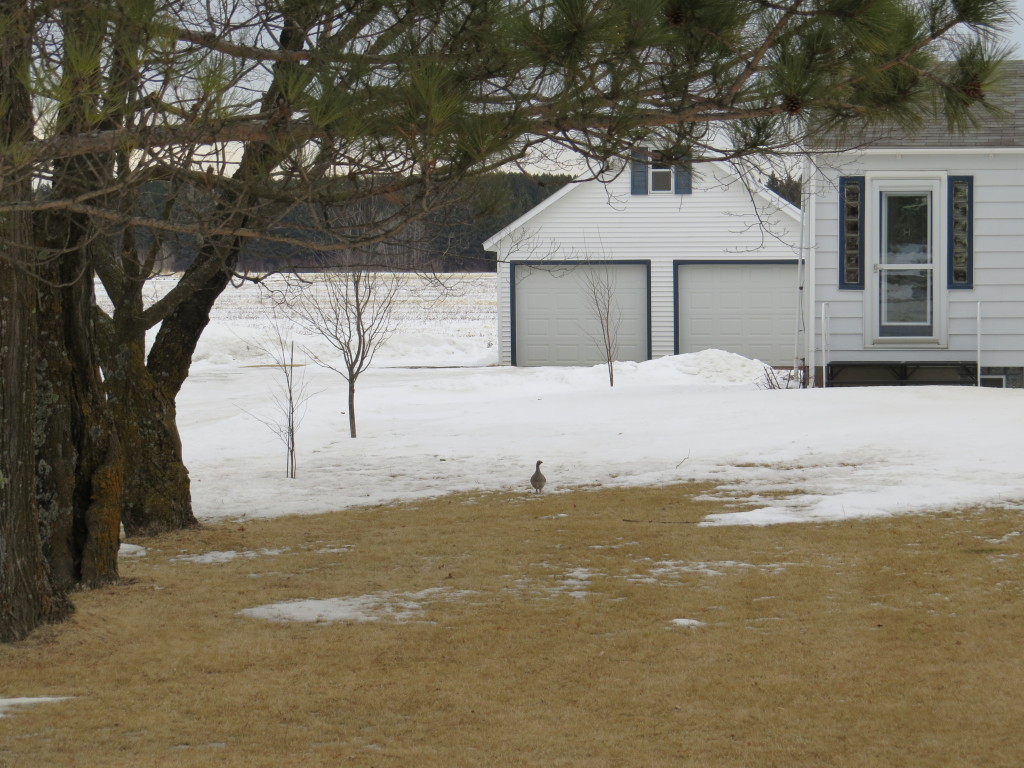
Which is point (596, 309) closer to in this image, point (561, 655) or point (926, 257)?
point (926, 257)

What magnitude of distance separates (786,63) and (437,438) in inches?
294

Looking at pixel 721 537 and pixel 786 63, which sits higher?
pixel 786 63

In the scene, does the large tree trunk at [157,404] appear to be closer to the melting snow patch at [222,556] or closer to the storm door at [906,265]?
the melting snow patch at [222,556]

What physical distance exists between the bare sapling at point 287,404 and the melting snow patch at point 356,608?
4.35 meters

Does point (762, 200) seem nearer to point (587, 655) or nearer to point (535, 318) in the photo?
point (535, 318)

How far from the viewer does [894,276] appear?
13.2 meters

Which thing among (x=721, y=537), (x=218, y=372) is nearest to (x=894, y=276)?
(x=721, y=537)

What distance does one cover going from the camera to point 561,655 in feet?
16.3

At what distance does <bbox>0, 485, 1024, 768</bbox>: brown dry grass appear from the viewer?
384 cm

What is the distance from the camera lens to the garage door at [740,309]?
22.1 metres

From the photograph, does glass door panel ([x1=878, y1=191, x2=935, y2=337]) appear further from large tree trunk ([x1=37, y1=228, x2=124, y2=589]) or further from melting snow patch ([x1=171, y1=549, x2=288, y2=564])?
large tree trunk ([x1=37, y1=228, x2=124, y2=589])

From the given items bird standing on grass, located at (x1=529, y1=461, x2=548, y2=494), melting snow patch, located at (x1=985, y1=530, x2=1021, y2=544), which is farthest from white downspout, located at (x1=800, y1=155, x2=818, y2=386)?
melting snow patch, located at (x1=985, y1=530, x2=1021, y2=544)

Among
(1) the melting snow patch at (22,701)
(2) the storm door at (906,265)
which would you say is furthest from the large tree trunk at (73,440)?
(2) the storm door at (906,265)

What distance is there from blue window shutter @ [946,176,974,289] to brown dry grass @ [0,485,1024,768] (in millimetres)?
6079
